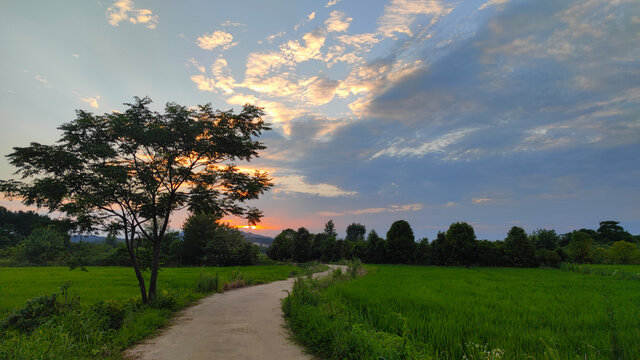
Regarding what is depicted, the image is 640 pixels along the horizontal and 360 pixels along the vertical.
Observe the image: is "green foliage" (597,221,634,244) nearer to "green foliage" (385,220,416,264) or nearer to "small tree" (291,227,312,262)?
"green foliage" (385,220,416,264)

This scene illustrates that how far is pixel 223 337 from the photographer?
746 centimetres

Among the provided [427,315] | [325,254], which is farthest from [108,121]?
[325,254]

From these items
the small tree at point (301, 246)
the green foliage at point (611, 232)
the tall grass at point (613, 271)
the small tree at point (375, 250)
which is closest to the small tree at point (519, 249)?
the tall grass at point (613, 271)

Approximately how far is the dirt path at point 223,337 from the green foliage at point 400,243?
3461 cm

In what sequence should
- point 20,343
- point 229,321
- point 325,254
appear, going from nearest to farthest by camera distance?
point 20,343
point 229,321
point 325,254

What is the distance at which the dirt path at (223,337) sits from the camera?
6.26 metres

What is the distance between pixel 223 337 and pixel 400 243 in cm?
3899

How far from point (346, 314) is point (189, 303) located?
28.6 feet

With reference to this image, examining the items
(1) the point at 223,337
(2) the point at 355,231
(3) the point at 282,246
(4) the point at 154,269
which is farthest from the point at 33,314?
(2) the point at 355,231

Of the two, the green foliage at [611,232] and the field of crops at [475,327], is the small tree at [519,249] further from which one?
the green foliage at [611,232]

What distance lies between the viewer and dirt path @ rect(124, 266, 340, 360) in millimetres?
6262

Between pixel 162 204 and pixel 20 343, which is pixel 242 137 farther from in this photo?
pixel 20 343

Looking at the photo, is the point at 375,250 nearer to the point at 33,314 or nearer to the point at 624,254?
the point at 624,254

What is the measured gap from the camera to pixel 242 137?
1264 cm
